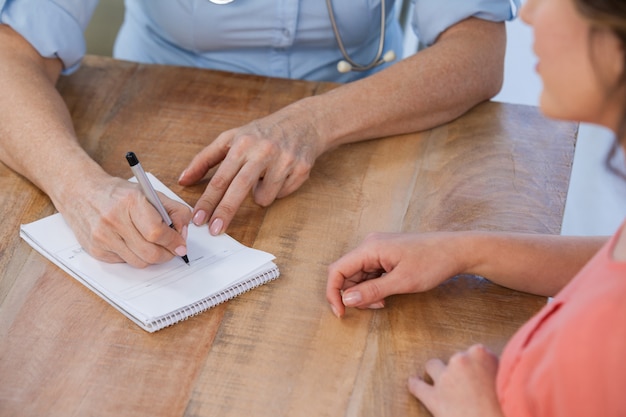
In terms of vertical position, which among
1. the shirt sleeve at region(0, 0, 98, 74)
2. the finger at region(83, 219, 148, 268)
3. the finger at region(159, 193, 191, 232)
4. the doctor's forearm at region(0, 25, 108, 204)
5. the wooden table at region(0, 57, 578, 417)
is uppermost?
the shirt sleeve at region(0, 0, 98, 74)

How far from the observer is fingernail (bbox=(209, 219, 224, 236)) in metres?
1.22

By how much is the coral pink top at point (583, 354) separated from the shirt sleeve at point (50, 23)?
39.6 inches

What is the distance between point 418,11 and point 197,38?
1.44 feet

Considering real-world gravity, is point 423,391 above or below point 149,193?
below

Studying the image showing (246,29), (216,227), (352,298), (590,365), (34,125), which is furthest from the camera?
(246,29)

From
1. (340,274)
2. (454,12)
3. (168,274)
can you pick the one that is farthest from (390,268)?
(454,12)

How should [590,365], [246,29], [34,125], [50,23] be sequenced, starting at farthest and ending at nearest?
[246,29] → [50,23] → [34,125] → [590,365]

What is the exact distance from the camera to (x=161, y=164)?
1.37 m

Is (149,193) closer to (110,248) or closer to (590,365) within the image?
(110,248)

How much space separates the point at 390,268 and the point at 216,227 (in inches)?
10.7

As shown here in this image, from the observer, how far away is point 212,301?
1.11m

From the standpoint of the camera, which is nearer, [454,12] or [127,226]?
[127,226]

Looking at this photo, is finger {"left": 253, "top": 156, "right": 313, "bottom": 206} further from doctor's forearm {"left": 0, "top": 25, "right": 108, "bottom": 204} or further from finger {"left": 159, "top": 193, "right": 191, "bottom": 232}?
doctor's forearm {"left": 0, "top": 25, "right": 108, "bottom": 204}

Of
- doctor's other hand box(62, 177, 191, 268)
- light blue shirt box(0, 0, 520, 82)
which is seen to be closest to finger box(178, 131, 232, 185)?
doctor's other hand box(62, 177, 191, 268)
